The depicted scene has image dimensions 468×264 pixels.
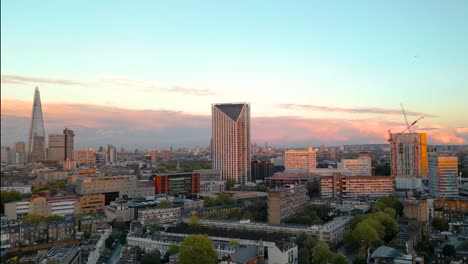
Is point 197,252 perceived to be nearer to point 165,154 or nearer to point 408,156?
point 408,156

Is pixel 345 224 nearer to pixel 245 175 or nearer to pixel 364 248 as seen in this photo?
pixel 364 248

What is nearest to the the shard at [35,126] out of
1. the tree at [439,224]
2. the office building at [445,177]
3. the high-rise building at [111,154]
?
the tree at [439,224]

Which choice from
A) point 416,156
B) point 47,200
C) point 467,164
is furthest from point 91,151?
point 467,164

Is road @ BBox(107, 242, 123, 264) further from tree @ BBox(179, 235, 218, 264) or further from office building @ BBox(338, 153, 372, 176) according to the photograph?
office building @ BBox(338, 153, 372, 176)

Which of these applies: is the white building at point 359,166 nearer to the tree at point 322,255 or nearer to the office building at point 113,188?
the office building at point 113,188

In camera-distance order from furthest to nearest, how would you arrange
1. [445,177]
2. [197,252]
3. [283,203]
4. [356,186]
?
[356,186]
[445,177]
[283,203]
[197,252]

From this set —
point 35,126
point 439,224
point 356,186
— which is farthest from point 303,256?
point 356,186
